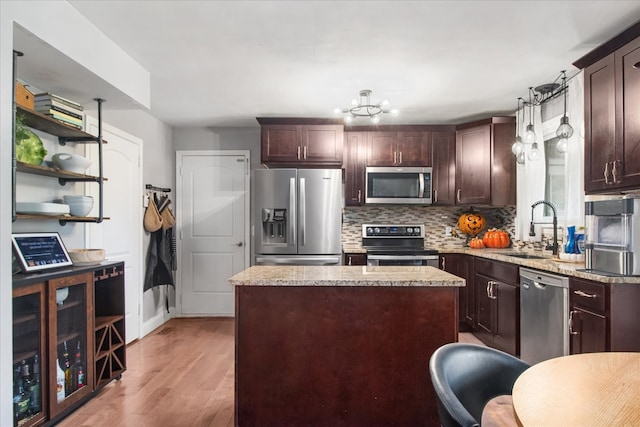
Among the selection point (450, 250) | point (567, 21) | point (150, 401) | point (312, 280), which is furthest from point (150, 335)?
point (567, 21)

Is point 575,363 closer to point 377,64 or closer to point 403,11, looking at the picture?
point 403,11

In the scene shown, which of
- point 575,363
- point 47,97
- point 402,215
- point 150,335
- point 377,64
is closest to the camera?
point 575,363

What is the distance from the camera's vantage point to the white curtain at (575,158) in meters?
3.03

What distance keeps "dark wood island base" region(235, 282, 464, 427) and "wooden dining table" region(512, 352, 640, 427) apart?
35.8 inches

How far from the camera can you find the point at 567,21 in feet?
7.45

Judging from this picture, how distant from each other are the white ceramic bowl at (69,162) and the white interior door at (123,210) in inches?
19.2

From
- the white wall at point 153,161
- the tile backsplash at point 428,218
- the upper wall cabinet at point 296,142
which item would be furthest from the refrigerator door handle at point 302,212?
the white wall at point 153,161

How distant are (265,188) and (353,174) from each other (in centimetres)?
104

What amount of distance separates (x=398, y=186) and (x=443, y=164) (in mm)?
594

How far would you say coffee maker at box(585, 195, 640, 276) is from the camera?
2.22 m

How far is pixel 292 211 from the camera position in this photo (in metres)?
4.26

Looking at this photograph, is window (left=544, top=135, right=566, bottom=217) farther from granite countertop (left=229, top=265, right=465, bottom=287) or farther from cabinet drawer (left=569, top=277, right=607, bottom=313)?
granite countertop (left=229, top=265, right=465, bottom=287)

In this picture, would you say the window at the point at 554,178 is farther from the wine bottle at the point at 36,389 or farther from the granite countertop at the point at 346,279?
the wine bottle at the point at 36,389

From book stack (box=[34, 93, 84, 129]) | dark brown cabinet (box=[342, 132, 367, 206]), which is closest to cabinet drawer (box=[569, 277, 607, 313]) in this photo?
dark brown cabinet (box=[342, 132, 367, 206])
